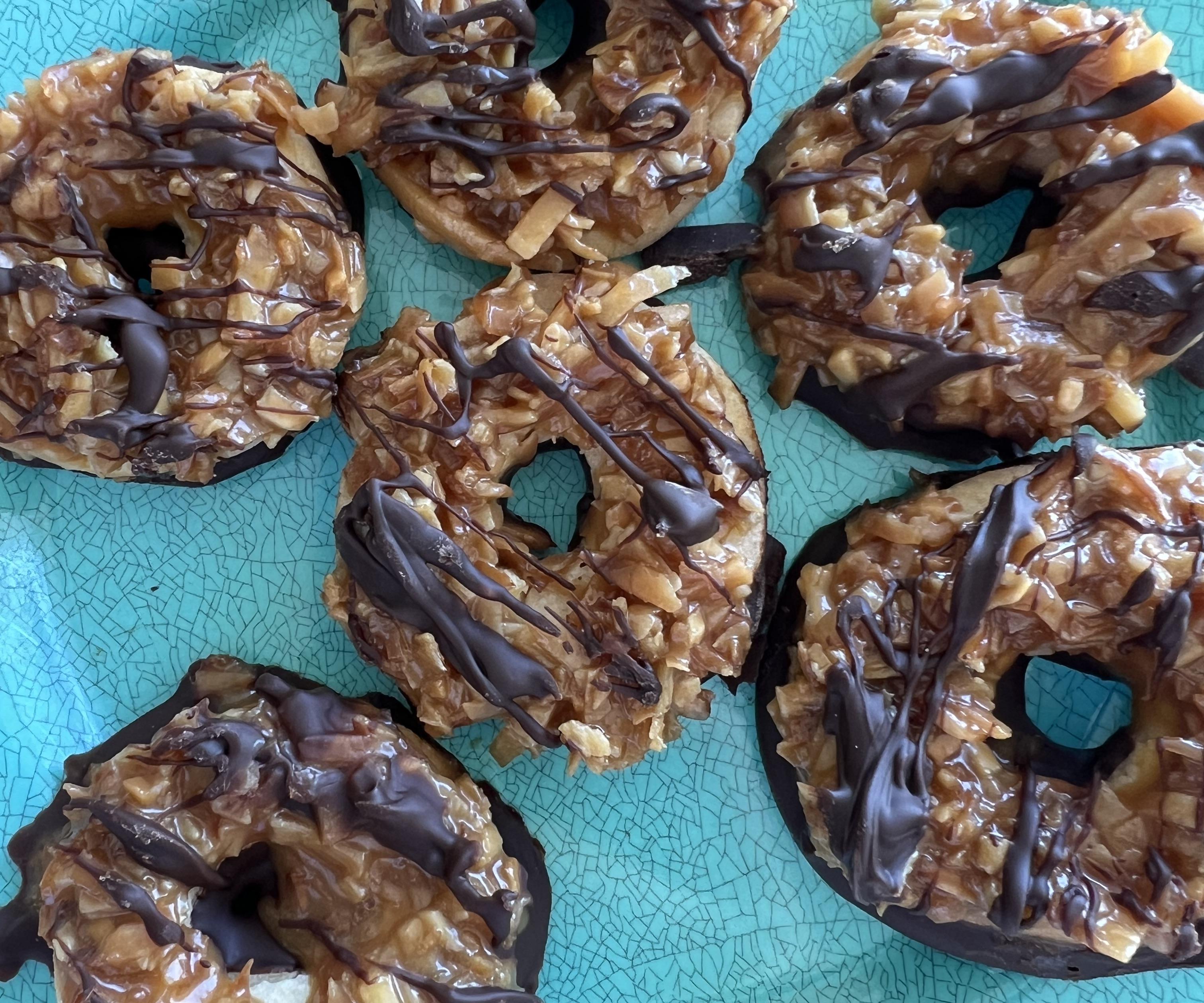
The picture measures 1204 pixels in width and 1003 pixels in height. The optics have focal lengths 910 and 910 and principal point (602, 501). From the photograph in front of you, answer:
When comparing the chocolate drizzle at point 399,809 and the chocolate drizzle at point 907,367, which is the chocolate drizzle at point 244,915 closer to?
the chocolate drizzle at point 399,809

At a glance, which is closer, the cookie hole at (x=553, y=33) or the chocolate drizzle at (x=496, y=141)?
the chocolate drizzle at (x=496, y=141)

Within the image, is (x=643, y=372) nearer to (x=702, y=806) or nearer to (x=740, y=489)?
(x=740, y=489)

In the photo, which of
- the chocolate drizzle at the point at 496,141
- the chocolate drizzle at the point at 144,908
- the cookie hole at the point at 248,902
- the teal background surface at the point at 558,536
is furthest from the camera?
the teal background surface at the point at 558,536

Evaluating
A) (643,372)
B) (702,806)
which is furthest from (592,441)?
(702,806)

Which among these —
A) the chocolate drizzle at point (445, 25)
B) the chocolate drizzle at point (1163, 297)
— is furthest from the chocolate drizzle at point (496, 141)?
the chocolate drizzle at point (1163, 297)

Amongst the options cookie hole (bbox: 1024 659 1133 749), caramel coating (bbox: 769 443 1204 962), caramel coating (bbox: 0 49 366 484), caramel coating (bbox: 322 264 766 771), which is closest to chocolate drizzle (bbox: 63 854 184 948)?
caramel coating (bbox: 322 264 766 771)

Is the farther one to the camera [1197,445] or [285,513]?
[285,513]

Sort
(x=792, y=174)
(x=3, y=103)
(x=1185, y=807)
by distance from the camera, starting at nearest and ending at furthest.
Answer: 1. (x=1185, y=807)
2. (x=792, y=174)
3. (x=3, y=103)
